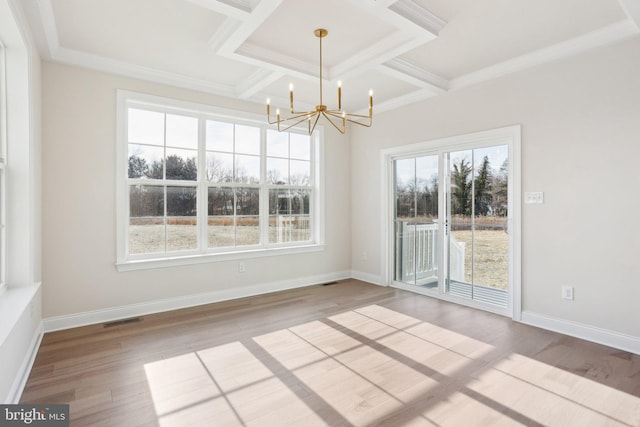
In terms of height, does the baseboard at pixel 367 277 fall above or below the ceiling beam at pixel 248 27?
below

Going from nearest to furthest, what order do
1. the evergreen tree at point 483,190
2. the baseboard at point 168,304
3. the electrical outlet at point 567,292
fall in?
the electrical outlet at point 567,292 < the baseboard at point 168,304 < the evergreen tree at point 483,190

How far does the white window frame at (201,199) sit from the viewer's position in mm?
3576

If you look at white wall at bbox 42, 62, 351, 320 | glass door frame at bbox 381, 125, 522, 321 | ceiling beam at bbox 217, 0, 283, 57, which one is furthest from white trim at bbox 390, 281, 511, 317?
ceiling beam at bbox 217, 0, 283, 57

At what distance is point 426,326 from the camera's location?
133 inches

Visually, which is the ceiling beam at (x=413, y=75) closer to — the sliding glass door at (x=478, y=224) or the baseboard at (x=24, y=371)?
the sliding glass door at (x=478, y=224)

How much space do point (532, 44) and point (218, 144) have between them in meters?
3.50

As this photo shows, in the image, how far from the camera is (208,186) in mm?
4191

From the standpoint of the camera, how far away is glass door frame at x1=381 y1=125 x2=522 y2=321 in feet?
11.4

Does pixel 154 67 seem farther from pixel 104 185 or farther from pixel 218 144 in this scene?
pixel 104 185

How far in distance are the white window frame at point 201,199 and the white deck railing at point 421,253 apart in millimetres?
1202

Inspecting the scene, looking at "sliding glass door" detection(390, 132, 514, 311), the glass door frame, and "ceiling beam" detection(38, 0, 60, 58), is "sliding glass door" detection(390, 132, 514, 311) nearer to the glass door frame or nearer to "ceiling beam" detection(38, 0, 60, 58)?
the glass door frame

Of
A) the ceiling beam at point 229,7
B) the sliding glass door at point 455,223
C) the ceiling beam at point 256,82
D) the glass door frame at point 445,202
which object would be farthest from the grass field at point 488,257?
the ceiling beam at point 229,7

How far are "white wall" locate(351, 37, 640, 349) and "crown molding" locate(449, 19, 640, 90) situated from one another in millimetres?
70

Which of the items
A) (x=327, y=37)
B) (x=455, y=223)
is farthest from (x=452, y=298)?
(x=327, y=37)
